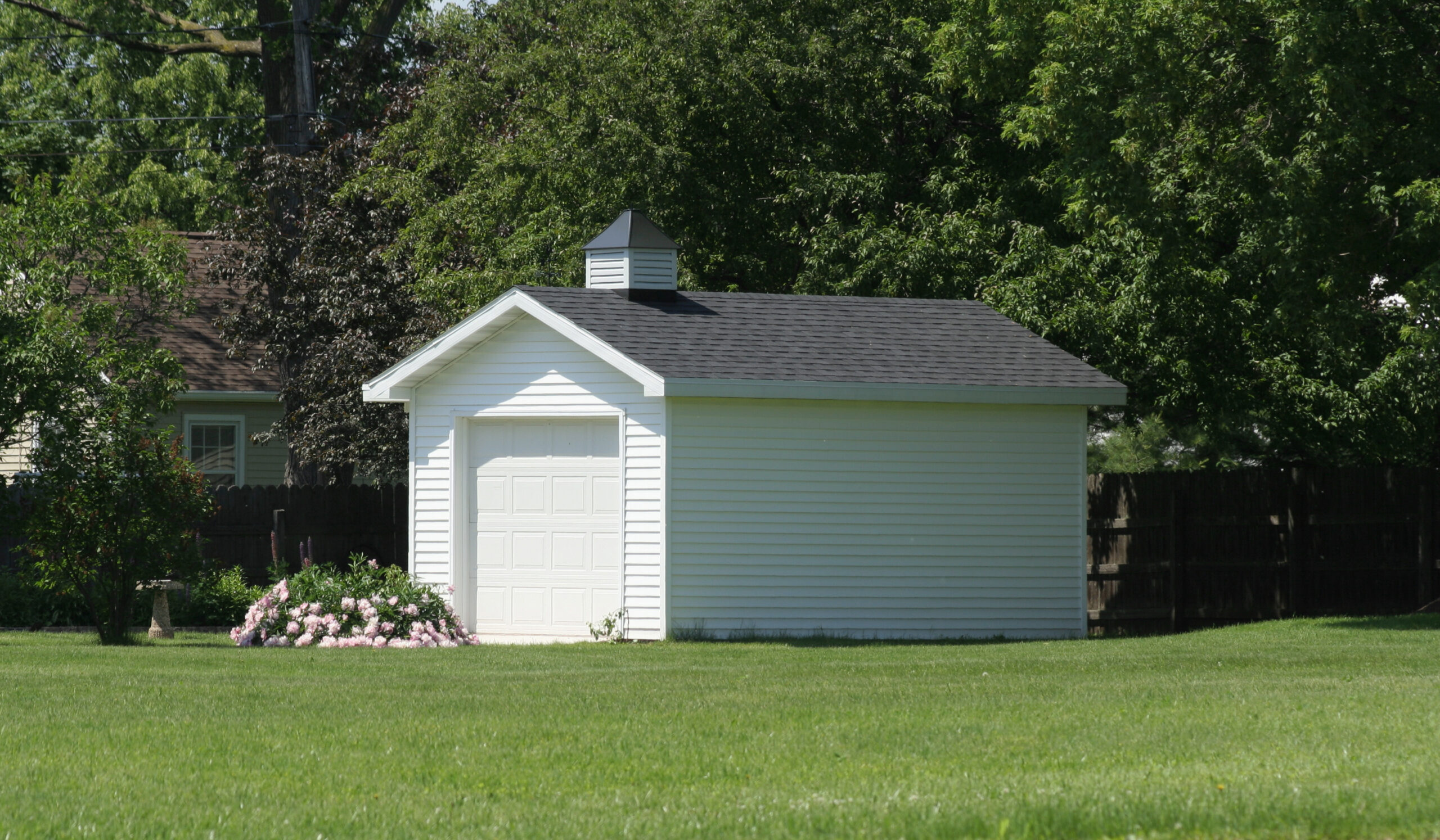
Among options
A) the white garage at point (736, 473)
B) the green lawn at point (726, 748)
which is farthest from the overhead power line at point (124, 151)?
the green lawn at point (726, 748)

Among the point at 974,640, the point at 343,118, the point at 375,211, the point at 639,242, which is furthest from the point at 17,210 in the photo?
the point at 974,640

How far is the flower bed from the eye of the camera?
1694 centimetres

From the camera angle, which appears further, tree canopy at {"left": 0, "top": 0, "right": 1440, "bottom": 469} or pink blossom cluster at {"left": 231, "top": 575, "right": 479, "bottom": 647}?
tree canopy at {"left": 0, "top": 0, "right": 1440, "bottom": 469}

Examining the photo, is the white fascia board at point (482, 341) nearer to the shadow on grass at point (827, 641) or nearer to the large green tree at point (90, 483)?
the large green tree at point (90, 483)

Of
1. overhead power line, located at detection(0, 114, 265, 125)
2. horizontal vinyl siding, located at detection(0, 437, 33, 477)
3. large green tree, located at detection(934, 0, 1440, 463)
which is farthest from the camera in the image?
overhead power line, located at detection(0, 114, 265, 125)

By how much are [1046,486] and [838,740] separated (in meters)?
9.76

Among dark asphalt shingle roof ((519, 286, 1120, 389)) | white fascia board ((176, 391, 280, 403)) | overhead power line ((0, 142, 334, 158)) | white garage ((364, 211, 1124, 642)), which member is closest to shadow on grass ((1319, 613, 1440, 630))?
white garage ((364, 211, 1124, 642))

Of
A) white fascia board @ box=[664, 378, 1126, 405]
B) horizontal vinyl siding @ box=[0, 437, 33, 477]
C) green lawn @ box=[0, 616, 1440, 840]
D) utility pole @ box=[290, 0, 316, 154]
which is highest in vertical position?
utility pole @ box=[290, 0, 316, 154]

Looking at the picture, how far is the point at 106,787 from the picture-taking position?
770 cm

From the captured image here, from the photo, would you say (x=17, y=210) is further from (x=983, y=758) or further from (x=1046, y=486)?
(x=983, y=758)

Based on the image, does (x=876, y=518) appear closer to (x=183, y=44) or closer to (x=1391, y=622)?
(x=1391, y=622)

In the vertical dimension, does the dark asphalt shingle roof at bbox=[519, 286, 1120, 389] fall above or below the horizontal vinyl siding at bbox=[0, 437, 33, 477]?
above

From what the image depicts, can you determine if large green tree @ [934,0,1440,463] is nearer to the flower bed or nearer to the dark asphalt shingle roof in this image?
the dark asphalt shingle roof

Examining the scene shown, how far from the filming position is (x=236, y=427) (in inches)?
1163
